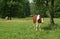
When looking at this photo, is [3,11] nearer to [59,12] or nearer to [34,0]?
[59,12]

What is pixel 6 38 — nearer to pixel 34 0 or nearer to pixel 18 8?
pixel 34 0

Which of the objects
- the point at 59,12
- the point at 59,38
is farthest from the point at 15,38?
the point at 59,12

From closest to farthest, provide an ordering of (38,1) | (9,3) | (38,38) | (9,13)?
(38,38) < (38,1) < (9,3) < (9,13)

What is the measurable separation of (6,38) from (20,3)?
48.8 m

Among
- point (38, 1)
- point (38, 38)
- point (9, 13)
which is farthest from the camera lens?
point (9, 13)

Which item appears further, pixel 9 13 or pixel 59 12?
pixel 59 12

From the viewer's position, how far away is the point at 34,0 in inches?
1024

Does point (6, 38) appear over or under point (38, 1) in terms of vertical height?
under

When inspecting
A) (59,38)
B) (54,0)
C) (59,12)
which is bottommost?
(59,12)

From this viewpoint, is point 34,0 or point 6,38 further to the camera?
point 34,0

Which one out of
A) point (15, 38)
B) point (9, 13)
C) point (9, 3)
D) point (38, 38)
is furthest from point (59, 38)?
point (9, 13)

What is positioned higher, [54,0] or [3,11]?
[54,0]

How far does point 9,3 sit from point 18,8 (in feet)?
19.9

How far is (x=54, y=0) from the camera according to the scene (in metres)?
27.6
